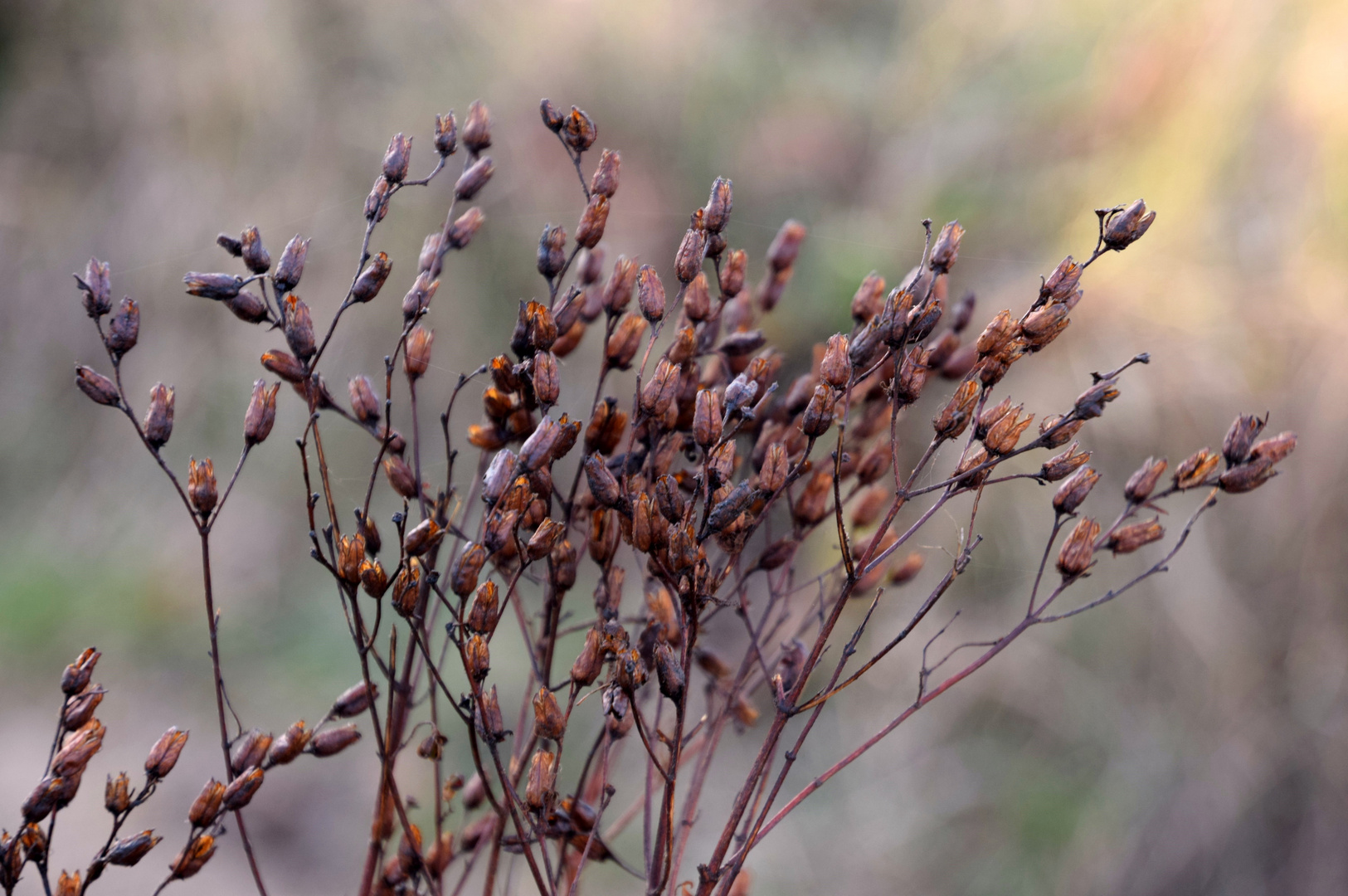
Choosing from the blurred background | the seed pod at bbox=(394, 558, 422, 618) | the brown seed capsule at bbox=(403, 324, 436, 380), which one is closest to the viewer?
the seed pod at bbox=(394, 558, 422, 618)

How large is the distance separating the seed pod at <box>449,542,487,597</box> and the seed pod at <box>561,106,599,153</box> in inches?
10.8

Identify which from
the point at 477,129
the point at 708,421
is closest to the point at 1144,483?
the point at 708,421

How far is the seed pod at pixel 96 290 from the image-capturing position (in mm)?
504

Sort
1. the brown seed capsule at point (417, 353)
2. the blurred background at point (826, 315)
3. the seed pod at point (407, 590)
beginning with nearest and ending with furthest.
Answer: the seed pod at point (407, 590) → the brown seed capsule at point (417, 353) → the blurred background at point (826, 315)

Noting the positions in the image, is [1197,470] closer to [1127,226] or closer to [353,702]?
[1127,226]

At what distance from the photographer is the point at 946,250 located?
0.51 metres

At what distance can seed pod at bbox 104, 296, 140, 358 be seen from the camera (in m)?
0.50

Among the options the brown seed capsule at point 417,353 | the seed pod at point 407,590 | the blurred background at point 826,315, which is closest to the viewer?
the seed pod at point 407,590

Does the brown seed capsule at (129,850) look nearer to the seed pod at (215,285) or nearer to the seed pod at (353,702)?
the seed pod at (353,702)

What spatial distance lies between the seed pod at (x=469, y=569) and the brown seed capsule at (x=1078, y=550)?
1.04 feet

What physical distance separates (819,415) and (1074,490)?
16cm

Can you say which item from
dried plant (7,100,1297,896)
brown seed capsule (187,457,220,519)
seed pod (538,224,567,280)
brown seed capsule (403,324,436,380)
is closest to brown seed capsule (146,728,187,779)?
dried plant (7,100,1297,896)

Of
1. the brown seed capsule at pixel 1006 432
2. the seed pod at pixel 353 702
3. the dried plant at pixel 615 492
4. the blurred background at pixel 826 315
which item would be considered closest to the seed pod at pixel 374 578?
the dried plant at pixel 615 492

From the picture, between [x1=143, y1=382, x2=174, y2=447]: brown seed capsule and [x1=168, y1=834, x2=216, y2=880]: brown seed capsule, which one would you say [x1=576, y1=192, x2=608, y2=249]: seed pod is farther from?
[x1=168, y1=834, x2=216, y2=880]: brown seed capsule
